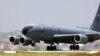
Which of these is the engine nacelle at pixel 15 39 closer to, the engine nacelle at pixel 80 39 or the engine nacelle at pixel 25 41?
the engine nacelle at pixel 25 41

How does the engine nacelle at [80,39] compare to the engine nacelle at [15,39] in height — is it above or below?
above

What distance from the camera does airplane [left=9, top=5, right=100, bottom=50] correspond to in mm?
63156

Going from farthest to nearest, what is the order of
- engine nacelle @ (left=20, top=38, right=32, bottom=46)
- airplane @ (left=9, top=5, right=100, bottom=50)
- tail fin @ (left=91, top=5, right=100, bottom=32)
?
1. tail fin @ (left=91, top=5, right=100, bottom=32)
2. engine nacelle @ (left=20, top=38, right=32, bottom=46)
3. airplane @ (left=9, top=5, right=100, bottom=50)

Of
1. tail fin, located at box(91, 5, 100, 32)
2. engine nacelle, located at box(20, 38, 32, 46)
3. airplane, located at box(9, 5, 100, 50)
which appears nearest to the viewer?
airplane, located at box(9, 5, 100, 50)

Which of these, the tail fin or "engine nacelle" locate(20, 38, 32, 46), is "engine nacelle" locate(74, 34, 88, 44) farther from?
"engine nacelle" locate(20, 38, 32, 46)

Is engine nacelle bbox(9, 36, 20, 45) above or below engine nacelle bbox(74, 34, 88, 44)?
below

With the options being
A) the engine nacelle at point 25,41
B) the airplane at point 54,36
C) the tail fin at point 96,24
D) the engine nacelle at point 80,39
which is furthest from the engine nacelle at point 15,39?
the tail fin at point 96,24

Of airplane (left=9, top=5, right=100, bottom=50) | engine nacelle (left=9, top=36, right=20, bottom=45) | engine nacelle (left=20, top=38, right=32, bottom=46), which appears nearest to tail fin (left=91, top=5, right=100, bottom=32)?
airplane (left=9, top=5, right=100, bottom=50)

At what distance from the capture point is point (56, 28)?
220 feet

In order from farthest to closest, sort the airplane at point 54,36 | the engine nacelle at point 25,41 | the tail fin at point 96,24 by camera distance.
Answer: the tail fin at point 96,24, the engine nacelle at point 25,41, the airplane at point 54,36

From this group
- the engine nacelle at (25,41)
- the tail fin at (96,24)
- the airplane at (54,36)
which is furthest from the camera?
the tail fin at (96,24)

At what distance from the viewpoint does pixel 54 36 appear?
66.2 m

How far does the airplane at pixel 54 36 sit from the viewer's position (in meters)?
63.2

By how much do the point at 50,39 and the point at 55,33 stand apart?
1.58m
